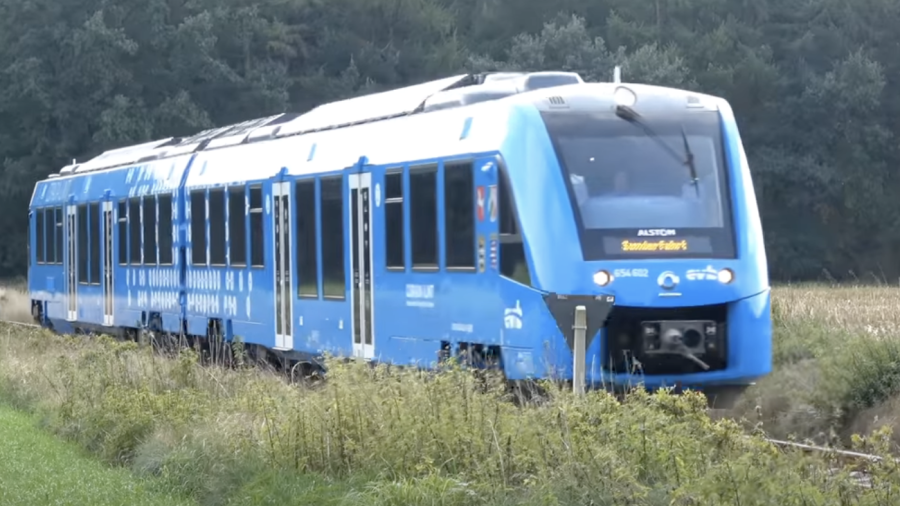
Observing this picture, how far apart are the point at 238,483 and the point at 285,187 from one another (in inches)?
341

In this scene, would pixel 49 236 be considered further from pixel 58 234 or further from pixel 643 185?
pixel 643 185

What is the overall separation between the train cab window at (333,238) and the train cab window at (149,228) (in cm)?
708

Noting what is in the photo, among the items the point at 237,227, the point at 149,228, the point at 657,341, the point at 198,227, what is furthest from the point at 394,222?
the point at 149,228

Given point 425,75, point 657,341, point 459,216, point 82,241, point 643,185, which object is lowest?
point 657,341

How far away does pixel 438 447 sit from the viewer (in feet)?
32.4

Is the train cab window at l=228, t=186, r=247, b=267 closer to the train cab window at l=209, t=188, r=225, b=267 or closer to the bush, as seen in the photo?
the train cab window at l=209, t=188, r=225, b=267

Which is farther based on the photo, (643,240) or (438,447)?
(643,240)

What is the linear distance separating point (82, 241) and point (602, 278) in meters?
16.9

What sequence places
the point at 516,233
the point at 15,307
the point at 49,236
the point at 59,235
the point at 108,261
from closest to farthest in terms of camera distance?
1. the point at 516,233
2. the point at 108,261
3. the point at 59,235
4. the point at 49,236
5. the point at 15,307

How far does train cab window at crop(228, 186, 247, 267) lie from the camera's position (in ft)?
67.4

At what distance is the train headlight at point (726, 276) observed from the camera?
539 inches

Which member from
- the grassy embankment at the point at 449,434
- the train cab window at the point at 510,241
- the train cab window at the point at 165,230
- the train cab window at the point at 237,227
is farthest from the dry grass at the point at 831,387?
the train cab window at the point at 165,230

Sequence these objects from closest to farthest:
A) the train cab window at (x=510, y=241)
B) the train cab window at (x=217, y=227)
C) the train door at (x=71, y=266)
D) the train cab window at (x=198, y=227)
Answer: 1. the train cab window at (x=510, y=241)
2. the train cab window at (x=217, y=227)
3. the train cab window at (x=198, y=227)
4. the train door at (x=71, y=266)

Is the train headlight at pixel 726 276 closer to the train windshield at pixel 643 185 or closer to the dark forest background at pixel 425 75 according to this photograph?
the train windshield at pixel 643 185
